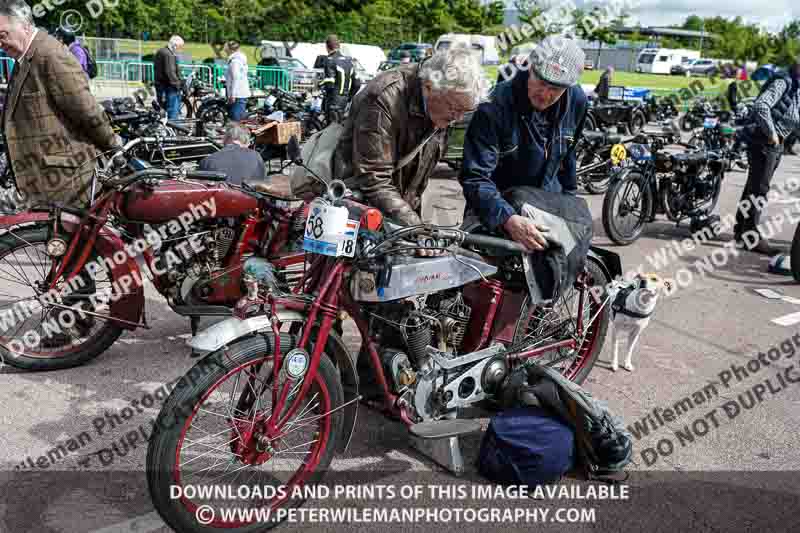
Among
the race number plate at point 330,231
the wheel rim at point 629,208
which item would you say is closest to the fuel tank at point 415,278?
the race number plate at point 330,231

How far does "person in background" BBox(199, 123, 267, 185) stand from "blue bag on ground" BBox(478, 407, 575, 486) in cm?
255

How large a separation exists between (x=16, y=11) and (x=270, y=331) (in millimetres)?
2653

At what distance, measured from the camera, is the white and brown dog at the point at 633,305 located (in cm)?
403

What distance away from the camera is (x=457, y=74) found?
9.68 feet

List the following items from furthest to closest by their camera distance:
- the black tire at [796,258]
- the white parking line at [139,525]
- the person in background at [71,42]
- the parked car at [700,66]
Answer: the parked car at [700,66]
the person in background at [71,42]
the black tire at [796,258]
the white parking line at [139,525]

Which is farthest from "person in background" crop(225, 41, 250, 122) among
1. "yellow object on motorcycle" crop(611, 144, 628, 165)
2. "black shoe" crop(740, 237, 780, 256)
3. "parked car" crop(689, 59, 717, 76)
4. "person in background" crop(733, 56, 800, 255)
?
"parked car" crop(689, 59, 717, 76)

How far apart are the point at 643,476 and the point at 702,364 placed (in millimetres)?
1547

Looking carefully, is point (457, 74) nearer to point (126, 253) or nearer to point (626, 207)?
point (126, 253)

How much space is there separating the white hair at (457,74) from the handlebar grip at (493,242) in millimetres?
611

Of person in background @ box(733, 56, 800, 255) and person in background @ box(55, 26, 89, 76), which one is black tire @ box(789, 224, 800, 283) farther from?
person in background @ box(55, 26, 89, 76)

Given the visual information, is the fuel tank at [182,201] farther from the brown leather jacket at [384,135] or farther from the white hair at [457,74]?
the white hair at [457,74]

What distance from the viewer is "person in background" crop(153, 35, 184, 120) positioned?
39.5 ft

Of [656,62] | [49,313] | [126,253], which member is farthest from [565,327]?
[656,62]

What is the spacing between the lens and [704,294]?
5844 mm
